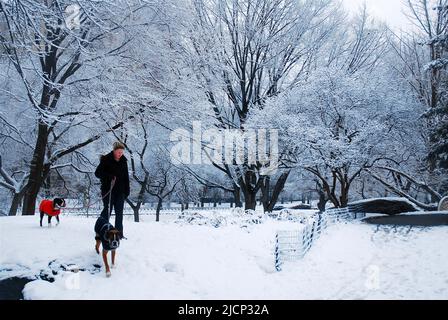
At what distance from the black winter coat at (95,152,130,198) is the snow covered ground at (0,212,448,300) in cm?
130

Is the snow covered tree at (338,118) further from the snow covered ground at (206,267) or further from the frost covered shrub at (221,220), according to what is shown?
the snow covered ground at (206,267)

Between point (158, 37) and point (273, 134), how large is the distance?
346 inches

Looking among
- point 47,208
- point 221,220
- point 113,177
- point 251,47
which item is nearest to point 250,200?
point 221,220

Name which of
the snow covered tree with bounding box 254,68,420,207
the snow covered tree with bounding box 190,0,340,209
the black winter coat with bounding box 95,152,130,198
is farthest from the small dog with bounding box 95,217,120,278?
the snow covered tree with bounding box 190,0,340,209

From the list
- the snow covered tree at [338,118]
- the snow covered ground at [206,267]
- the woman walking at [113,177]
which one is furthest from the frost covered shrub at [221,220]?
the snow covered tree at [338,118]

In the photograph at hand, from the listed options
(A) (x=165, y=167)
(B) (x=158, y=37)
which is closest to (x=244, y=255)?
(B) (x=158, y=37)

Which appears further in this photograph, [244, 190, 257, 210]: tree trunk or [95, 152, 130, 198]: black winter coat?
[244, 190, 257, 210]: tree trunk

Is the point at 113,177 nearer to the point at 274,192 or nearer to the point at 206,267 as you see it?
the point at 206,267

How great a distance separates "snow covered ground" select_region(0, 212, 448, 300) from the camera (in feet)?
18.3

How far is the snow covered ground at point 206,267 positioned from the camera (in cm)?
559

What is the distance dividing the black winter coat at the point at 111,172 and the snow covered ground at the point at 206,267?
1300 millimetres

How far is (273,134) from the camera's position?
1914 centimetres

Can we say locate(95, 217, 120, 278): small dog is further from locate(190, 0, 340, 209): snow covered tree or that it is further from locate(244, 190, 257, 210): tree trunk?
locate(244, 190, 257, 210): tree trunk
